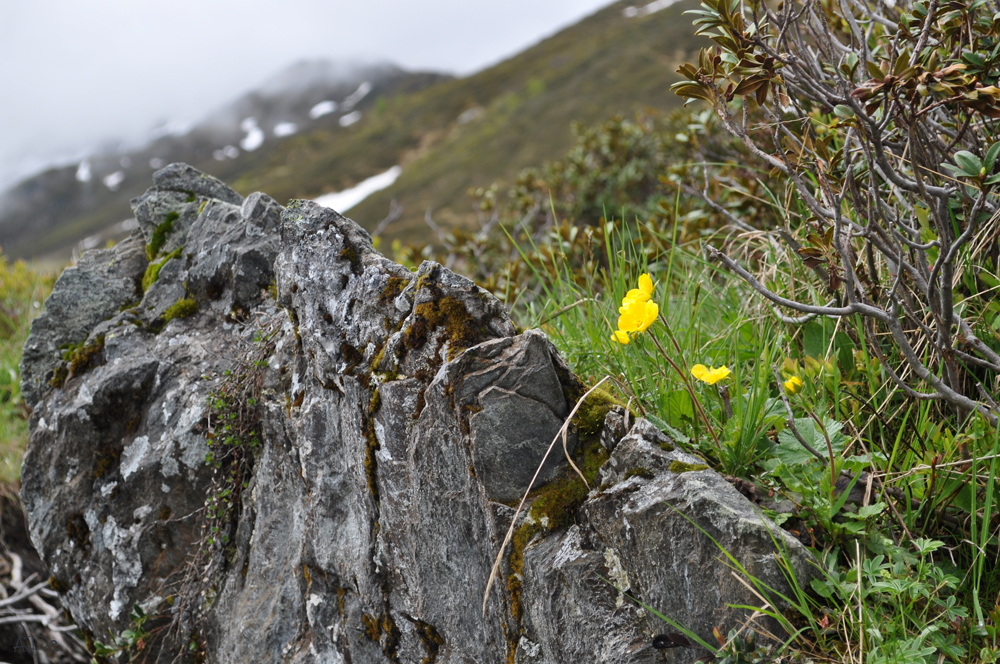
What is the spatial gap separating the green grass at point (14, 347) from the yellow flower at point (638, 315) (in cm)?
441

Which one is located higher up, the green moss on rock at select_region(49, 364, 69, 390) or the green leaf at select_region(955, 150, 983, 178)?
the green moss on rock at select_region(49, 364, 69, 390)

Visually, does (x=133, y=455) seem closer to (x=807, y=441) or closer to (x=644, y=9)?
(x=807, y=441)

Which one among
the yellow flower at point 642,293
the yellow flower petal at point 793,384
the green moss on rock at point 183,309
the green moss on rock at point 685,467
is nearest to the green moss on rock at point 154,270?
the green moss on rock at point 183,309

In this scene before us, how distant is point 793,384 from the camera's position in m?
1.98

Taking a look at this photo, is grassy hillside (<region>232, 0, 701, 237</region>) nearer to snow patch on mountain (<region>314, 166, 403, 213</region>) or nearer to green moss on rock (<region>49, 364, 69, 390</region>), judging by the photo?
snow patch on mountain (<region>314, 166, 403, 213</region>)

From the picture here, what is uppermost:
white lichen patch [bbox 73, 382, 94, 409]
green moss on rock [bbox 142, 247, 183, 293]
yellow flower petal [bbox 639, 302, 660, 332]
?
green moss on rock [bbox 142, 247, 183, 293]

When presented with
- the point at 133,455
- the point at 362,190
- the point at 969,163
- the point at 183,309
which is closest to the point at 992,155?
the point at 969,163

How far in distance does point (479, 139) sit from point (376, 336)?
40854 millimetres

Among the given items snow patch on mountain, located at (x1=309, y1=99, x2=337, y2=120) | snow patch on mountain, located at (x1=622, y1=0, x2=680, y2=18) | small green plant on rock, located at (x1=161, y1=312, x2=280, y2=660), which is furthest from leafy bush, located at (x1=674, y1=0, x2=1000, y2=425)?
snow patch on mountain, located at (x1=309, y1=99, x2=337, y2=120)

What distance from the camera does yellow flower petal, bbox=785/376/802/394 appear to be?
6.37 feet

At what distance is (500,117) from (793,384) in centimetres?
4438

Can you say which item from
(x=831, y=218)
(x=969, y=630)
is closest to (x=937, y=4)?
(x=831, y=218)

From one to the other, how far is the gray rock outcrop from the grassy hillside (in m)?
24.7

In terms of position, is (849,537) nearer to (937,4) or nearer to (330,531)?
(937,4)
